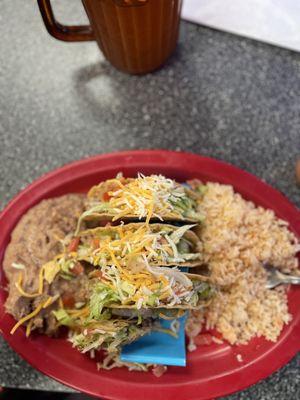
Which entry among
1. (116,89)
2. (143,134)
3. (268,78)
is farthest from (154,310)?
(268,78)

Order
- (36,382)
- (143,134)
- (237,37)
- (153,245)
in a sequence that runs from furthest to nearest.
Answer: (237,37)
(143,134)
(36,382)
(153,245)

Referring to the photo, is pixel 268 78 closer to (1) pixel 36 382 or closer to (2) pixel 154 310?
(2) pixel 154 310

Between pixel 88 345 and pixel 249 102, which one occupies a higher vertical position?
pixel 249 102

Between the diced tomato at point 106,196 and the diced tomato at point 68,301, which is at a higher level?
the diced tomato at point 106,196

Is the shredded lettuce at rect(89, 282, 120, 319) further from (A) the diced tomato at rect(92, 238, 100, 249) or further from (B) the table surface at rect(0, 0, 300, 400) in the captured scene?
(B) the table surface at rect(0, 0, 300, 400)

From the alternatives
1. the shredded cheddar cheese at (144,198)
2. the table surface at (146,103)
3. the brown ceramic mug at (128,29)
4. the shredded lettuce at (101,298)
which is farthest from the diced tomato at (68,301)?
the brown ceramic mug at (128,29)

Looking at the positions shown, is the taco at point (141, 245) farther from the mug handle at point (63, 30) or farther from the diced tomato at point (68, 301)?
the mug handle at point (63, 30)
